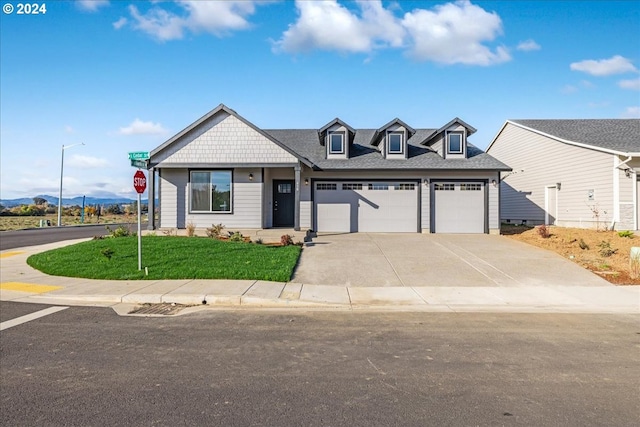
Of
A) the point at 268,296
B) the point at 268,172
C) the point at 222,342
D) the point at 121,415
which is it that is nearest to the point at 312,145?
the point at 268,172

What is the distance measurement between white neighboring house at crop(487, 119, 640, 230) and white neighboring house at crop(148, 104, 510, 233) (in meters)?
3.01

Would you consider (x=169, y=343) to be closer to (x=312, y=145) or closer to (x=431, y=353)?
(x=431, y=353)

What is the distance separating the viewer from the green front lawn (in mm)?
10250

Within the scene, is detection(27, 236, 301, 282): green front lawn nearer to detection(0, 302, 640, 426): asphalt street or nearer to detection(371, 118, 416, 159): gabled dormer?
detection(0, 302, 640, 426): asphalt street

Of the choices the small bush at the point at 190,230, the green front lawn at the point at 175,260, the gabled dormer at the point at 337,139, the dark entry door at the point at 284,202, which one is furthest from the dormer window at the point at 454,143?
the small bush at the point at 190,230

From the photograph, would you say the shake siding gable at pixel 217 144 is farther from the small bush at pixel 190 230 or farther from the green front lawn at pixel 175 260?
the green front lawn at pixel 175 260

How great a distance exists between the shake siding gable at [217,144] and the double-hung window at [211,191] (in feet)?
2.75

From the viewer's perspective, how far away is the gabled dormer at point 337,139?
19.8 meters

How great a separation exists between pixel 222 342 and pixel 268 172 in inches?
537

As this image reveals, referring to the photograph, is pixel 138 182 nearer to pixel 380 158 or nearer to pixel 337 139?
pixel 337 139

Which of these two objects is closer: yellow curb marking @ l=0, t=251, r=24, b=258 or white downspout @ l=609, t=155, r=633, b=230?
yellow curb marking @ l=0, t=251, r=24, b=258

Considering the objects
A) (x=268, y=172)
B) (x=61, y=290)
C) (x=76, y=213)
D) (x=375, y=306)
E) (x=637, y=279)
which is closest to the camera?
(x=375, y=306)

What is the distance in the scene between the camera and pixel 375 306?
26.2 ft

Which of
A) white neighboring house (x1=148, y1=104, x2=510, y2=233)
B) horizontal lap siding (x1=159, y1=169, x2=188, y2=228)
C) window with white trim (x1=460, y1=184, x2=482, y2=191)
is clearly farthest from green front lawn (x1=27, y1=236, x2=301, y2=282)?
window with white trim (x1=460, y1=184, x2=482, y2=191)
